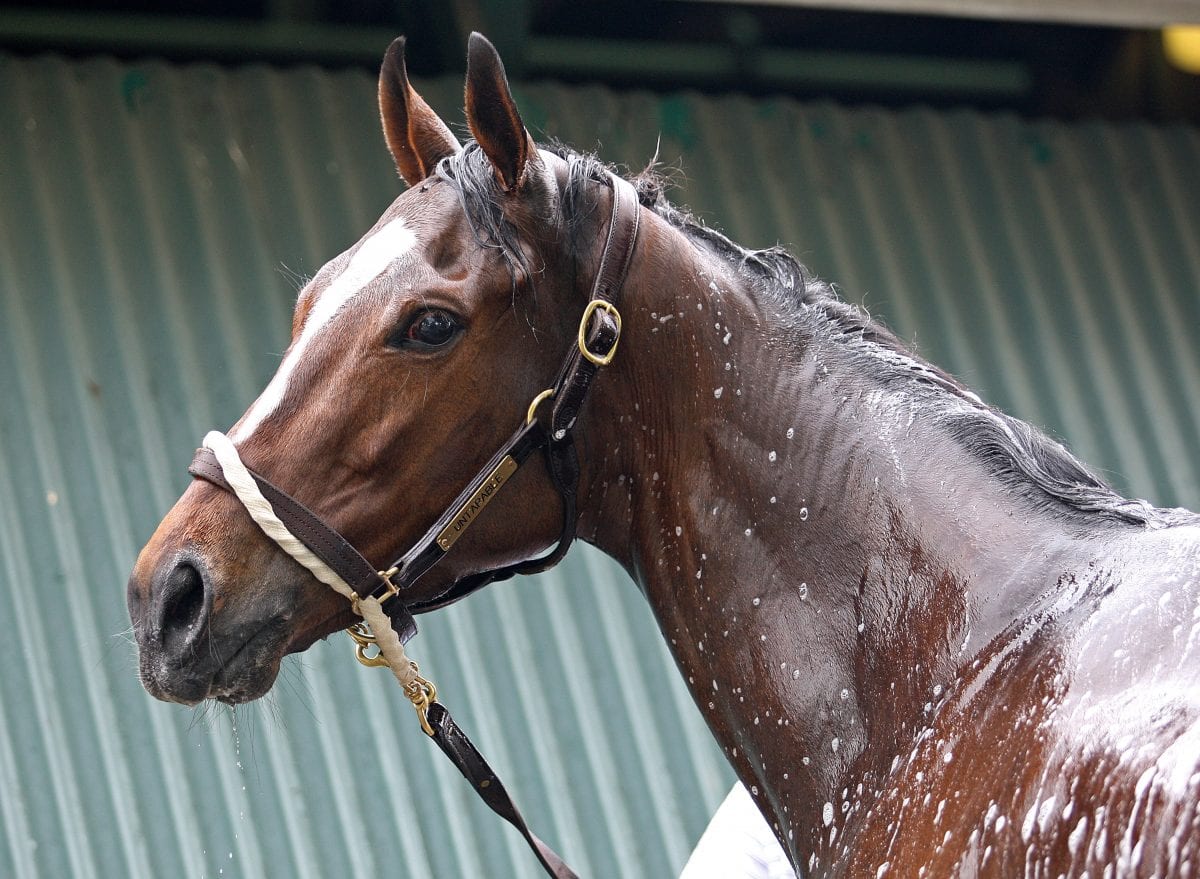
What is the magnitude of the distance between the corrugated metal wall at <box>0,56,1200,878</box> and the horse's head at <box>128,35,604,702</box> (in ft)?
5.16

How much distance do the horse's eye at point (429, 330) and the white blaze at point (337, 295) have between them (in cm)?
10

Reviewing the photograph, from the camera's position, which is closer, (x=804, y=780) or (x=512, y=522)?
(x=804, y=780)

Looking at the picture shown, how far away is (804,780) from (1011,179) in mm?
3974

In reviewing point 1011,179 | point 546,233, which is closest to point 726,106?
point 1011,179

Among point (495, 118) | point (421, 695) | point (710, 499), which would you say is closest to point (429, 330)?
point (495, 118)

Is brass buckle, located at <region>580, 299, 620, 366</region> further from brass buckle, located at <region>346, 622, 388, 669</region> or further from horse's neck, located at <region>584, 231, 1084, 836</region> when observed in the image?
brass buckle, located at <region>346, 622, 388, 669</region>

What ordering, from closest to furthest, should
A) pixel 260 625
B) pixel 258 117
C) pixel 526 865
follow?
pixel 260 625, pixel 526 865, pixel 258 117

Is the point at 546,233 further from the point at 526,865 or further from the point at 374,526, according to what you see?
the point at 526,865

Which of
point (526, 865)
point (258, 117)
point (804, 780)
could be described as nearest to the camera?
point (804, 780)

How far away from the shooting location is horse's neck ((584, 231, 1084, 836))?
5.73 feet

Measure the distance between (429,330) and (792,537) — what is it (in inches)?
23.3

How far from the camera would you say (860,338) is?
2.02 meters

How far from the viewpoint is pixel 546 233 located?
2.04 meters

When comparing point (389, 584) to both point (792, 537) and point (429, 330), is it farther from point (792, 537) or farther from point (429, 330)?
point (792, 537)
